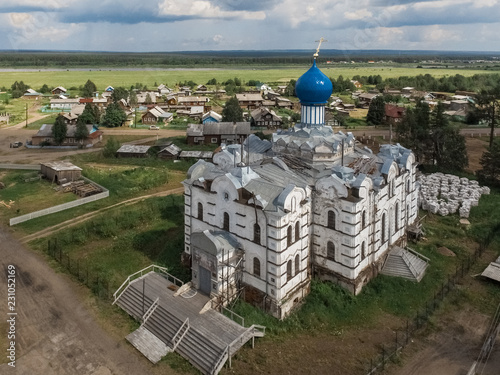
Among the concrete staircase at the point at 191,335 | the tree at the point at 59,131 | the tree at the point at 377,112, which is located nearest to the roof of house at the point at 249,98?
the tree at the point at 377,112

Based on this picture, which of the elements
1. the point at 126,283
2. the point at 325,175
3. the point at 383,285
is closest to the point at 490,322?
the point at 383,285

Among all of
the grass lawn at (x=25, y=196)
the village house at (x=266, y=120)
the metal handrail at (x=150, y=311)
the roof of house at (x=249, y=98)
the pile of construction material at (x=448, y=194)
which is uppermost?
the roof of house at (x=249, y=98)

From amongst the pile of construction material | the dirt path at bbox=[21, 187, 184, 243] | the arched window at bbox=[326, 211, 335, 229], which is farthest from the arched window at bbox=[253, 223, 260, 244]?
the pile of construction material

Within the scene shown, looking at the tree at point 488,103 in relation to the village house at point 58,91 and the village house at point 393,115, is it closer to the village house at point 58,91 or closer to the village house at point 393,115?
the village house at point 393,115

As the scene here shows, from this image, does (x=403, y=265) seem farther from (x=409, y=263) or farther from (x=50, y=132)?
(x=50, y=132)

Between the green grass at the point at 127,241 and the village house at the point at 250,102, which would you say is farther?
the village house at the point at 250,102

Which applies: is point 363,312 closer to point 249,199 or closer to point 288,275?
point 288,275

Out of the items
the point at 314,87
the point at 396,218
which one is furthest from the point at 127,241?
the point at 396,218
